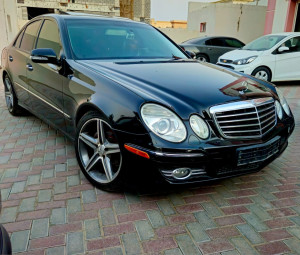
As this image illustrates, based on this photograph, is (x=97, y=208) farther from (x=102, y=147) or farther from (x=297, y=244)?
(x=297, y=244)

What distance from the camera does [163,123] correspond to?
2.11 meters

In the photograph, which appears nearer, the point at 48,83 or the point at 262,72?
the point at 48,83

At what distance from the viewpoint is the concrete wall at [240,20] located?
18.7 meters

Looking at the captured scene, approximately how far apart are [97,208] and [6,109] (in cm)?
393

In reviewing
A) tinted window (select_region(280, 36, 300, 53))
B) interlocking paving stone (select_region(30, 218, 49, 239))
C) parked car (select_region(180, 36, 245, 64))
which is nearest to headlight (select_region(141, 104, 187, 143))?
interlocking paving stone (select_region(30, 218, 49, 239))

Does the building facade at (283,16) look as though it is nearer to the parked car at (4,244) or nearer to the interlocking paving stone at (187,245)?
the interlocking paving stone at (187,245)

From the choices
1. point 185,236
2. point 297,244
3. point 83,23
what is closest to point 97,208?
point 185,236

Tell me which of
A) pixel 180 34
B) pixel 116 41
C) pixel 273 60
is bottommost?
pixel 273 60

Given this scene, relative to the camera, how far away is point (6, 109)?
5387 mm

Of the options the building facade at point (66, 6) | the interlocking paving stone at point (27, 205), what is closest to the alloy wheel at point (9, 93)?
the interlocking paving stone at point (27, 205)

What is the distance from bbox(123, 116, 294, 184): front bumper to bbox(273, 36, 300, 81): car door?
6.48m

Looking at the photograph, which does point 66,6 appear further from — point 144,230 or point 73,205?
point 144,230

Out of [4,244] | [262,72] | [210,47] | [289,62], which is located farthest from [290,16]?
[4,244]

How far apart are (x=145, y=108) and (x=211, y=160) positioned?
63cm
